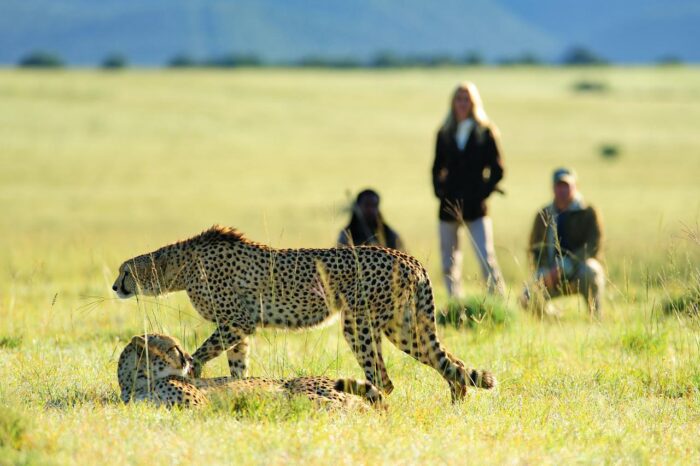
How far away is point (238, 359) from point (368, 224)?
248 cm

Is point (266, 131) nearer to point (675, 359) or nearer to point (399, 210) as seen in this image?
point (399, 210)

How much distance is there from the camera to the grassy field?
15.6ft

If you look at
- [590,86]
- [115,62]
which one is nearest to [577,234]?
[590,86]

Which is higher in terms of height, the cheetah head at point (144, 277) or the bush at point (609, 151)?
the bush at point (609, 151)

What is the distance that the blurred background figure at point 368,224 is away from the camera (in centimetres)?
844

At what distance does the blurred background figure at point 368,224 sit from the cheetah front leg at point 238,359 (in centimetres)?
223

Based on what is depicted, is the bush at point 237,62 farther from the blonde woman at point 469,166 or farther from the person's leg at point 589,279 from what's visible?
the person's leg at point 589,279

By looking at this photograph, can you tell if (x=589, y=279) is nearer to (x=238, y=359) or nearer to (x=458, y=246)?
(x=458, y=246)

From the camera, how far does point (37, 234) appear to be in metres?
18.7

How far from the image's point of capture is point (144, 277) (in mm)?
6566

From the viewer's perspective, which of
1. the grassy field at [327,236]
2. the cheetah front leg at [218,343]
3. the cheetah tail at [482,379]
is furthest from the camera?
the cheetah front leg at [218,343]

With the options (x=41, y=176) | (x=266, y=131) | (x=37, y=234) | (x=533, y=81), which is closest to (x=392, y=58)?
(x=533, y=81)

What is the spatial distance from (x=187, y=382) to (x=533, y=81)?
2273 inches

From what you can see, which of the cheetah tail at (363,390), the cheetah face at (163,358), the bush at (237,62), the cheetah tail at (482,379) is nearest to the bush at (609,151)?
the cheetah tail at (482,379)
